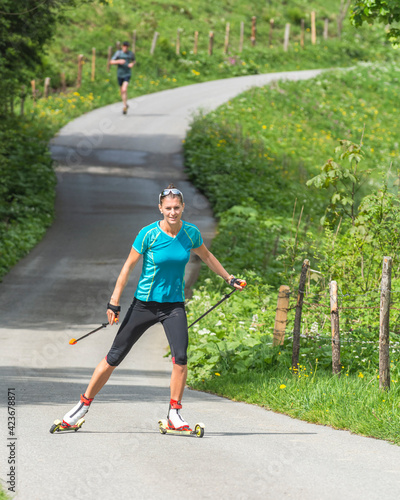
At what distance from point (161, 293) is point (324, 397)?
2385 millimetres

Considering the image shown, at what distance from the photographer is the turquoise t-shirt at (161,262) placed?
638 cm

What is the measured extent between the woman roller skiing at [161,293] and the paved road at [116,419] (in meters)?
0.37

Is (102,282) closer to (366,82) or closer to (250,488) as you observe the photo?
(250,488)

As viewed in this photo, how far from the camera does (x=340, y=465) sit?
5.80 metres

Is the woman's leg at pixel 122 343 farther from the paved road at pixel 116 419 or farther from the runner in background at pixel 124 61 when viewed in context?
the runner in background at pixel 124 61

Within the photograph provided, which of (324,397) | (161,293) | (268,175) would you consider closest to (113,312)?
(161,293)

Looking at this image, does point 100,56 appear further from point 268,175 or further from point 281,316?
point 281,316

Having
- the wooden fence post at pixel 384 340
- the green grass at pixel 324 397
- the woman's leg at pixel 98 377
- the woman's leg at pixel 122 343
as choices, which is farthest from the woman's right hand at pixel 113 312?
the wooden fence post at pixel 384 340

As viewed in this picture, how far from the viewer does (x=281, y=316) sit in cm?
1001

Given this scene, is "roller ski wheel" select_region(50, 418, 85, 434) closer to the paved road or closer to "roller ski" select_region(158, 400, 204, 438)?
the paved road

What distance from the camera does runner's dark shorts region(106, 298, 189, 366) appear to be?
6.48 m

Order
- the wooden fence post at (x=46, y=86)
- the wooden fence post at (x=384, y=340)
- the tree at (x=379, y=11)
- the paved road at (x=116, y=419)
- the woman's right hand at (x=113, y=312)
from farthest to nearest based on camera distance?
1. the wooden fence post at (x=46, y=86)
2. the tree at (x=379, y=11)
3. the wooden fence post at (x=384, y=340)
4. the woman's right hand at (x=113, y=312)
5. the paved road at (x=116, y=419)

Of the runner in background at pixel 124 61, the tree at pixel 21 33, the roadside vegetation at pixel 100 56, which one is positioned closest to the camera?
the tree at pixel 21 33

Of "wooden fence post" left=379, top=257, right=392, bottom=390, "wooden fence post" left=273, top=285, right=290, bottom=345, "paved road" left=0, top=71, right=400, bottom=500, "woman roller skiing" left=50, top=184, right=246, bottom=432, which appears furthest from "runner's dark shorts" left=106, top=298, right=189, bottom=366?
"wooden fence post" left=273, top=285, right=290, bottom=345
